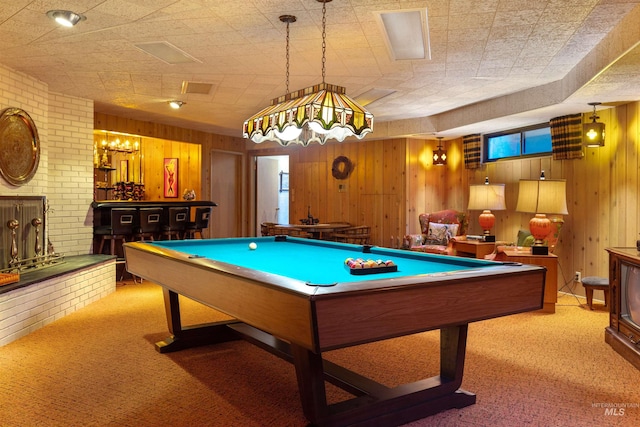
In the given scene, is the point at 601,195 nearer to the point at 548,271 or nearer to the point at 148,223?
the point at 548,271

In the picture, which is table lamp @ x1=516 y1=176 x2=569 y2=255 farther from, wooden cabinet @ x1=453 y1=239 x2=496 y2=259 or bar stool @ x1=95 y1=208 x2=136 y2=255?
bar stool @ x1=95 y1=208 x2=136 y2=255

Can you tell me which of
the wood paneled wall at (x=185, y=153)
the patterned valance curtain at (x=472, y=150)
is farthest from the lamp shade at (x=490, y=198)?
the wood paneled wall at (x=185, y=153)

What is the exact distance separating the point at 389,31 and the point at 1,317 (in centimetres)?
387

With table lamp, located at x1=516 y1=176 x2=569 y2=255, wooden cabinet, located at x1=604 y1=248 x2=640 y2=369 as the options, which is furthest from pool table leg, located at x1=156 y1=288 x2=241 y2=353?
table lamp, located at x1=516 y1=176 x2=569 y2=255

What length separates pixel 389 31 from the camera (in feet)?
12.3

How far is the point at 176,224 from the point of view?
23.4ft

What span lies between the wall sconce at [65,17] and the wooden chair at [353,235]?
16.2 feet

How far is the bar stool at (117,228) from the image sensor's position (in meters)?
6.37

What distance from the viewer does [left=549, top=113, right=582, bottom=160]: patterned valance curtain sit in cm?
564

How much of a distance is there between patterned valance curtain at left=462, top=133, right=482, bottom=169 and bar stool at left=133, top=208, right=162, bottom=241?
16.1ft

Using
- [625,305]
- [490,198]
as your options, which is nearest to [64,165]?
[490,198]

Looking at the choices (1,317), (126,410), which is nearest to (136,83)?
(1,317)

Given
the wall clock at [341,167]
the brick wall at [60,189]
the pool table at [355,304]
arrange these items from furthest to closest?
the wall clock at [341,167] < the brick wall at [60,189] < the pool table at [355,304]

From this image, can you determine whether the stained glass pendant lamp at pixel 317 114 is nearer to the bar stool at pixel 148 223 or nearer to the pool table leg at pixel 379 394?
the pool table leg at pixel 379 394
